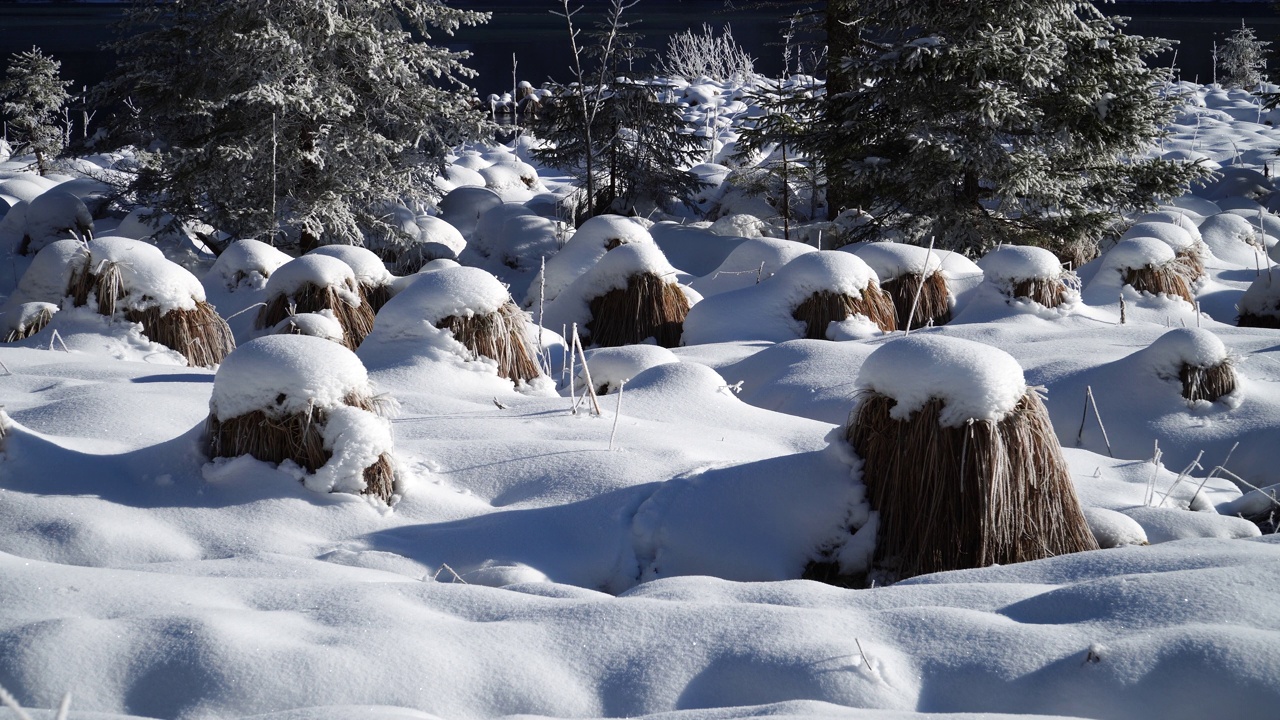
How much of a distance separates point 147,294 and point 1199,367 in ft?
15.0

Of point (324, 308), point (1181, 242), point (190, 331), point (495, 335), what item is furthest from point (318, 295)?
point (1181, 242)

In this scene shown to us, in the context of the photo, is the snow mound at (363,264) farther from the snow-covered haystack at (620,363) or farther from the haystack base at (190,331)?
the snow-covered haystack at (620,363)

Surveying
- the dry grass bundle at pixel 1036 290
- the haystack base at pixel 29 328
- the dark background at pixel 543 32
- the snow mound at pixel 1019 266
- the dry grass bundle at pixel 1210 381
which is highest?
the dark background at pixel 543 32

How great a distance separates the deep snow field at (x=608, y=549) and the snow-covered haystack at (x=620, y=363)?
22mm

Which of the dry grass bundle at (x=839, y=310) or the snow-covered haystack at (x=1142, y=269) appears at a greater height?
the snow-covered haystack at (x=1142, y=269)

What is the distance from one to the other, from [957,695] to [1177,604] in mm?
491

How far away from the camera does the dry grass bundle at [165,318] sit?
182 inches

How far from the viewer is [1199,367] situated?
13.1ft

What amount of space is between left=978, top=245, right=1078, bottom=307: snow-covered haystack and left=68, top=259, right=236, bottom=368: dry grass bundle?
427 centimetres

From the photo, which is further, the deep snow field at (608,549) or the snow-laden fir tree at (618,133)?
the snow-laden fir tree at (618,133)

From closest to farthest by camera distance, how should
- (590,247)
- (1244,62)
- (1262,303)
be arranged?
1. (1262,303)
2. (590,247)
3. (1244,62)

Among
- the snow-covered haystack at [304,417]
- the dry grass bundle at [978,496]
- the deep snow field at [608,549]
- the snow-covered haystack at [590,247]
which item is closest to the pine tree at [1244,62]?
the snow-covered haystack at [590,247]

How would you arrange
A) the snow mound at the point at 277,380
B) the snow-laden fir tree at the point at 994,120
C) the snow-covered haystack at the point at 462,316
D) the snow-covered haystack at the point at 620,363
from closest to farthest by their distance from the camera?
the snow mound at the point at 277,380 → the snow-covered haystack at the point at 462,316 → the snow-covered haystack at the point at 620,363 → the snow-laden fir tree at the point at 994,120

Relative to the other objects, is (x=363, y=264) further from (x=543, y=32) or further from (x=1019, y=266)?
(x=543, y=32)
